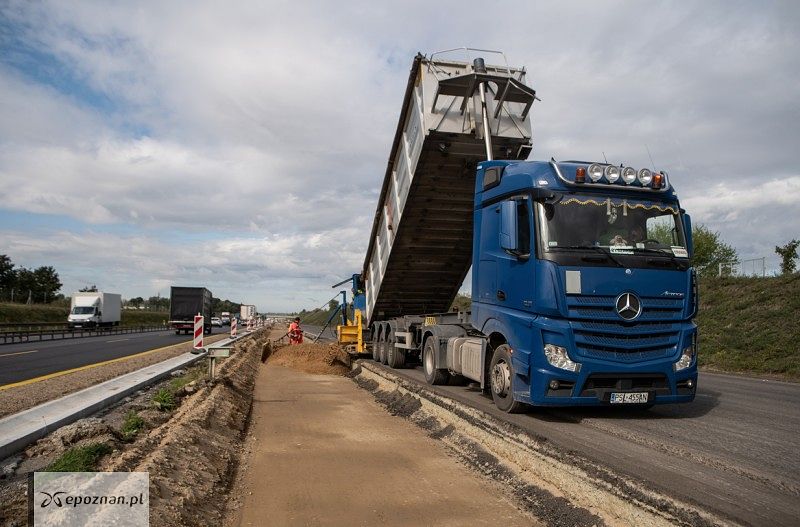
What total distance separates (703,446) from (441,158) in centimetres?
660

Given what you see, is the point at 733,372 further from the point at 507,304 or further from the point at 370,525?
the point at 370,525

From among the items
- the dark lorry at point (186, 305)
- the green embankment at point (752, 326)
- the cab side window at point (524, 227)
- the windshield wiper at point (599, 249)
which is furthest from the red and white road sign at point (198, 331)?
the dark lorry at point (186, 305)

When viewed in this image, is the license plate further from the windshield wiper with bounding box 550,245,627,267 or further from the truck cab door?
the windshield wiper with bounding box 550,245,627,267

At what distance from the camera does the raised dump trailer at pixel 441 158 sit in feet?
33.9

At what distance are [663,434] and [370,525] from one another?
12.3ft

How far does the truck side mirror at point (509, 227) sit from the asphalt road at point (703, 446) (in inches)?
85.0

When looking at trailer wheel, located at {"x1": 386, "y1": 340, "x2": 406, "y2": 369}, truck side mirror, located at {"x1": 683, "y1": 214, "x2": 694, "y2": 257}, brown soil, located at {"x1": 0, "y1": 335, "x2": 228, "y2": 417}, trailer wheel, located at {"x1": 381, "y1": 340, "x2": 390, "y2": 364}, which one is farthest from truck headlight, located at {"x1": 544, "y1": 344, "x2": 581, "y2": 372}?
trailer wheel, located at {"x1": 381, "y1": 340, "x2": 390, "y2": 364}

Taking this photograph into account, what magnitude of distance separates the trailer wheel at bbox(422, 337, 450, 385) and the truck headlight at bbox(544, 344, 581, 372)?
14.4ft

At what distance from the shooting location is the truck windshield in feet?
23.2

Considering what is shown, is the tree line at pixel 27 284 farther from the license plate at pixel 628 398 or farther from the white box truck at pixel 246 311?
the license plate at pixel 628 398

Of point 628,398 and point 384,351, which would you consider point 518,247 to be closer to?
point 628,398

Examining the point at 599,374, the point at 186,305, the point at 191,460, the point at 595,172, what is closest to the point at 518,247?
the point at 595,172

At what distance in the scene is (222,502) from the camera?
4816mm

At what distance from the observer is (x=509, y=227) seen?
24.2 ft
